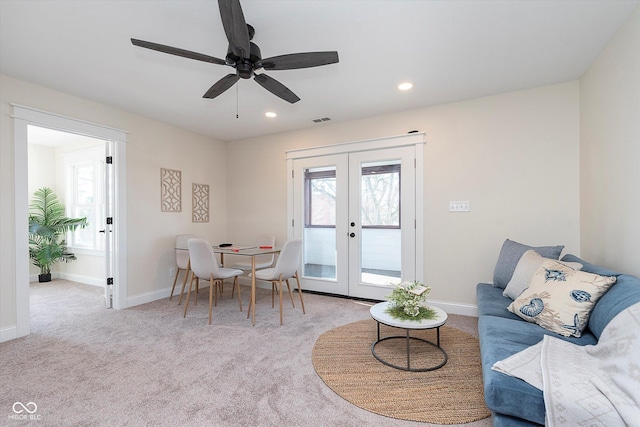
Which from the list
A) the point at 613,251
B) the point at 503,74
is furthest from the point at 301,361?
the point at 503,74

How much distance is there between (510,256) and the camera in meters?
2.83

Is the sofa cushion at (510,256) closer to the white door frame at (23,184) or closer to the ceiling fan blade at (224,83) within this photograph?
the ceiling fan blade at (224,83)

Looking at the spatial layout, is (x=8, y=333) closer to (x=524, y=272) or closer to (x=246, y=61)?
(x=246, y=61)

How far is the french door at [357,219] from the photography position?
3.83 meters

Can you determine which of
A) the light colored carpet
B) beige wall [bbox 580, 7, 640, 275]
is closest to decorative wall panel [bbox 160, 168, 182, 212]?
the light colored carpet

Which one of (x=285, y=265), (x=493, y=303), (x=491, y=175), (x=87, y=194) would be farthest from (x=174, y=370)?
(x=87, y=194)

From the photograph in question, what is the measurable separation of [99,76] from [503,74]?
3862 mm

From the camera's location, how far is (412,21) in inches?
82.1

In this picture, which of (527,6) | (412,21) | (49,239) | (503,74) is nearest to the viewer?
(527,6)

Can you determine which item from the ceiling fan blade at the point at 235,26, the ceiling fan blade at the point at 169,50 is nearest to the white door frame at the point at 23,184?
the ceiling fan blade at the point at 169,50

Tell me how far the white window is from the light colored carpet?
1.87m

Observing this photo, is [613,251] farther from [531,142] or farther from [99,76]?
[99,76]

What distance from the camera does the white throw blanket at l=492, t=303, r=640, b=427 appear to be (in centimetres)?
111

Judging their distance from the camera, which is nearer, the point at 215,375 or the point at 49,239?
→ the point at 215,375
